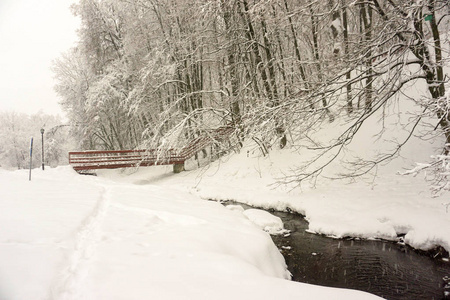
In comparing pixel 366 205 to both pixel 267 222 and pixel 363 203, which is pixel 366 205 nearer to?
pixel 363 203

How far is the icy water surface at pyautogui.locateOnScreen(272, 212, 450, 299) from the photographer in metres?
3.87

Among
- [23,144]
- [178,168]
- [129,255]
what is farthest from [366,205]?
[23,144]

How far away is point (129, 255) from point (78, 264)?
533 millimetres

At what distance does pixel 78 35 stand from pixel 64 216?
20009 millimetres

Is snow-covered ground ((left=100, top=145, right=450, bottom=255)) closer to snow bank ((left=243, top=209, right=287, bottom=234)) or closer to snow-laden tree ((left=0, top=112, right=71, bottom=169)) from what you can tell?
snow bank ((left=243, top=209, right=287, bottom=234))

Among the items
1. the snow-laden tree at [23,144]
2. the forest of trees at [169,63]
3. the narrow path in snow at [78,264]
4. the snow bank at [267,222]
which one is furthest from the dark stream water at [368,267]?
the snow-laden tree at [23,144]

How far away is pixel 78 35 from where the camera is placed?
18.8 meters

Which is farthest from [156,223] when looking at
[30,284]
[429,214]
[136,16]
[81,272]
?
[136,16]

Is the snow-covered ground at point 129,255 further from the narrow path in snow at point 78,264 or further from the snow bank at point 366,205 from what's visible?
the snow bank at point 366,205

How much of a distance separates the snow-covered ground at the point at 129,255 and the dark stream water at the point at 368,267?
0.82m

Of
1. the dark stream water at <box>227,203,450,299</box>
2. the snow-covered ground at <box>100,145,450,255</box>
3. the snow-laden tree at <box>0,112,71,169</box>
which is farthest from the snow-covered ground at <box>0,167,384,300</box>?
the snow-laden tree at <box>0,112,71,169</box>

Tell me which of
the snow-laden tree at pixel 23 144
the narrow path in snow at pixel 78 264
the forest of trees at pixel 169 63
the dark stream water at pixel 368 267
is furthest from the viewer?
the snow-laden tree at pixel 23 144

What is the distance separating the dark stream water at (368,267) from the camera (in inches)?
152

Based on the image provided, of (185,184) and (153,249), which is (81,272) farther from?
(185,184)
